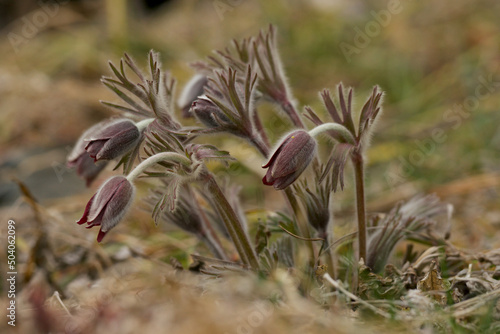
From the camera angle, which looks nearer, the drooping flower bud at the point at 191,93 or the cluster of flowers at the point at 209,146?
the cluster of flowers at the point at 209,146

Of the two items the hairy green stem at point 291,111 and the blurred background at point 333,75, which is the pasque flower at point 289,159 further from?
the blurred background at point 333,75

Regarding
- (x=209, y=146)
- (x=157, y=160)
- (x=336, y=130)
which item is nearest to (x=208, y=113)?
(x=209, y=146)

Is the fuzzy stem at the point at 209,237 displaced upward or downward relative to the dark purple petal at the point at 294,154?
downward

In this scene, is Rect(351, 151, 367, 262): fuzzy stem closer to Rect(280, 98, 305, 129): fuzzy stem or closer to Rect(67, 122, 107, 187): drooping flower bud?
Rect(280, 98, 305, 129): fuzzy stem

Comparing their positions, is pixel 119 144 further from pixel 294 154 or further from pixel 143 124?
pixel 294 154

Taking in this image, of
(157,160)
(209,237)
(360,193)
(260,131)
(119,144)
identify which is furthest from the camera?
(209,237)

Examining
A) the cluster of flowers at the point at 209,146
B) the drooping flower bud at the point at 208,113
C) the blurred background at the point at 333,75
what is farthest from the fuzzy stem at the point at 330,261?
the blurred background at the point at 333,75

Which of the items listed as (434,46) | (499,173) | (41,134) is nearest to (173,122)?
(499,173)

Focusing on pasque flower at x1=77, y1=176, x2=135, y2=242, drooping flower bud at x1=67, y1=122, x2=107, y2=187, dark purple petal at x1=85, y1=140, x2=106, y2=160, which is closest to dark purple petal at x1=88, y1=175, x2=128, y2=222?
pasque flower at x1=77, y1=176, x2=135, y2=242
